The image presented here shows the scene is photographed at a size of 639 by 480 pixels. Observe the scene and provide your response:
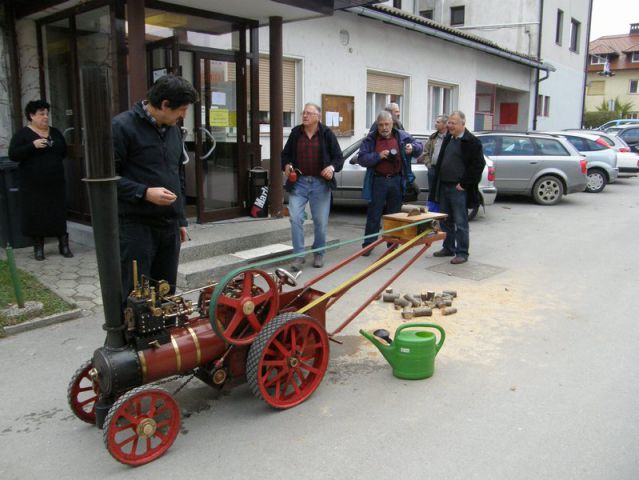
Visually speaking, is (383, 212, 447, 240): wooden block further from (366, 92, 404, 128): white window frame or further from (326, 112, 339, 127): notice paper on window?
(366, 92, 404, 128): white window frame

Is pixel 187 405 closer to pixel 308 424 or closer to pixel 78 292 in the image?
pixel 308 424

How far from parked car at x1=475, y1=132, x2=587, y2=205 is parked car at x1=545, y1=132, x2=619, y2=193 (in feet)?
9.07

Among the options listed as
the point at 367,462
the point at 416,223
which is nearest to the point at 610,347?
the point at 416,223

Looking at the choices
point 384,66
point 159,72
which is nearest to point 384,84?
point 384,66

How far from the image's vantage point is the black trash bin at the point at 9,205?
7.37 meters

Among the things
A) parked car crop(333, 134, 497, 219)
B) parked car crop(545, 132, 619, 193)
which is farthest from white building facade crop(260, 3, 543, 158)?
parked car crop(545, 132, 619, 193)

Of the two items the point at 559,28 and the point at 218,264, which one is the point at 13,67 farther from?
the point at 559,28

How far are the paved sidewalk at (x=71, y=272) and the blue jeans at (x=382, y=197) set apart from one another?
11.4 ft

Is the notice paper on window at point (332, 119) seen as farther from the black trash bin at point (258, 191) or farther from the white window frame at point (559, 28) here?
the white window frame at point (559, 28)

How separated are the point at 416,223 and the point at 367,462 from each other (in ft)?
5.79

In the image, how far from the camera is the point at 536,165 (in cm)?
1284

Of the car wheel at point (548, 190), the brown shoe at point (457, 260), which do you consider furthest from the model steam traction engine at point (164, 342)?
the car wheel at point (548, 190)

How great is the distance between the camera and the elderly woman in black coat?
6.73 meters

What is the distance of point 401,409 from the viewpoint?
371 centimetres
